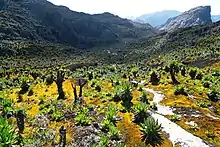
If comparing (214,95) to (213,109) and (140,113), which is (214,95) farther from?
(140,113)

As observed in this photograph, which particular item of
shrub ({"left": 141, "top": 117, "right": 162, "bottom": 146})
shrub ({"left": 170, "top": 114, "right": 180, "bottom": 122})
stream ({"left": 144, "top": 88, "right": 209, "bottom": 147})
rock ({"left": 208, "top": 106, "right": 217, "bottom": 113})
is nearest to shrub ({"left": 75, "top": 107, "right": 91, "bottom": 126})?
shrub ({"left": 141, "top": 117, "right": 162, "bottom": 146})

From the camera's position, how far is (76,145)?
30.9 m

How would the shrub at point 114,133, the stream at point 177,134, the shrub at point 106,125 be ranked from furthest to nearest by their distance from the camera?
the shrub at point 106,125, the shrub at point 114,133, the stream at point 177,134

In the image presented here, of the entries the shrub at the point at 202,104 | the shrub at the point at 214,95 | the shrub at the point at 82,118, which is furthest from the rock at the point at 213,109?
the shrub at the point at 82,118

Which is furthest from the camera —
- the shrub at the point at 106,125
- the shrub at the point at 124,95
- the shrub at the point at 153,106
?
the shrub at the point at 124,95

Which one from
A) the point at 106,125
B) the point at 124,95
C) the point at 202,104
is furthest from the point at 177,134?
the point at 202,104

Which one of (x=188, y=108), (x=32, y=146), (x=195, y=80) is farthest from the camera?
(x=195, y=80)

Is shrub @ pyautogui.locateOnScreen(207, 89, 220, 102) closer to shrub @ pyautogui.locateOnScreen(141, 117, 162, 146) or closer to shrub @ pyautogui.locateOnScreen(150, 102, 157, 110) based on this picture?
shrub @ pyautogui.locateOnScreen(150, 102, 157, 110)

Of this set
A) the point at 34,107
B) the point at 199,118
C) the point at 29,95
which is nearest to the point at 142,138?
the point at 199,118

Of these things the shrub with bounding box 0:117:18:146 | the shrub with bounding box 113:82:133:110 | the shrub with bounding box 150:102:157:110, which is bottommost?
the shrub with bounding box 150:102:157:110

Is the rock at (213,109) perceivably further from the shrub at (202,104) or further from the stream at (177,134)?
the stream at (177,134)

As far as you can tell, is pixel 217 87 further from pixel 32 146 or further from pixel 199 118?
pixel 32 146

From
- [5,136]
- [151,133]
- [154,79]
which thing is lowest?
[151,133]

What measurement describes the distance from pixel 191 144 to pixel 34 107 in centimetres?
2220
